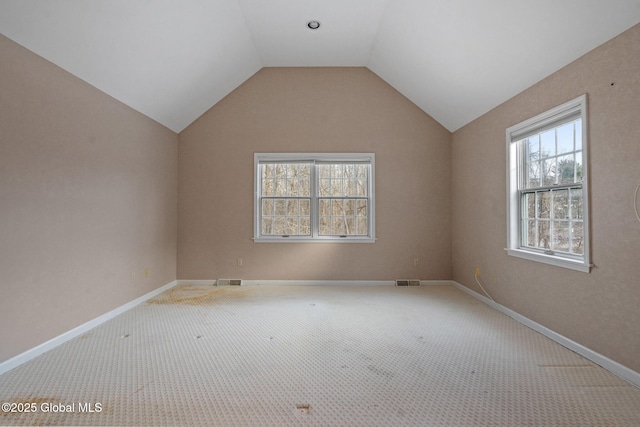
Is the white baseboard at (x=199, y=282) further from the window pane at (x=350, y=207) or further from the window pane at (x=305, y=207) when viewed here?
the window pane at (x=350, y=207)

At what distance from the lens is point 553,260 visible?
2.64 m

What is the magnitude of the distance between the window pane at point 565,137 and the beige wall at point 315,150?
1.87m

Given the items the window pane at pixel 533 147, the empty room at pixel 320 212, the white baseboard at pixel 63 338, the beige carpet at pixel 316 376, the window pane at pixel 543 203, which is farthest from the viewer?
the window pane at pixel 533 147

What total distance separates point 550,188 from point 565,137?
480mm

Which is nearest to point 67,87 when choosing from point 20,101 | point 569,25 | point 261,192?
point 20,101

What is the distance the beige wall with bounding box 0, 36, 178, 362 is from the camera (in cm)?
215

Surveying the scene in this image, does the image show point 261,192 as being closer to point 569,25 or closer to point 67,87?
point 67,87

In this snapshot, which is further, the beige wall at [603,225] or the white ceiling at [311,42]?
the white ceiling at [311,42]

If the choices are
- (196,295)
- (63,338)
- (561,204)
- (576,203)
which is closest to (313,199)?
(196,295)

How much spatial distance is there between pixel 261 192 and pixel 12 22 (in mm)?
3077

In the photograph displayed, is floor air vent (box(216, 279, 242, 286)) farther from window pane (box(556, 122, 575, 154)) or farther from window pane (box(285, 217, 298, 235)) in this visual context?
window pane (box(556, 122, 575, 154))

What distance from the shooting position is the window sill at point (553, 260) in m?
2.35

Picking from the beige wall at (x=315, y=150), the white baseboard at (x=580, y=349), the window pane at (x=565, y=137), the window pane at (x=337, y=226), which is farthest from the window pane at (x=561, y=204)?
the window pane at (x=337, y=226)

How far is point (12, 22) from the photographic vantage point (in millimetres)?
2061
